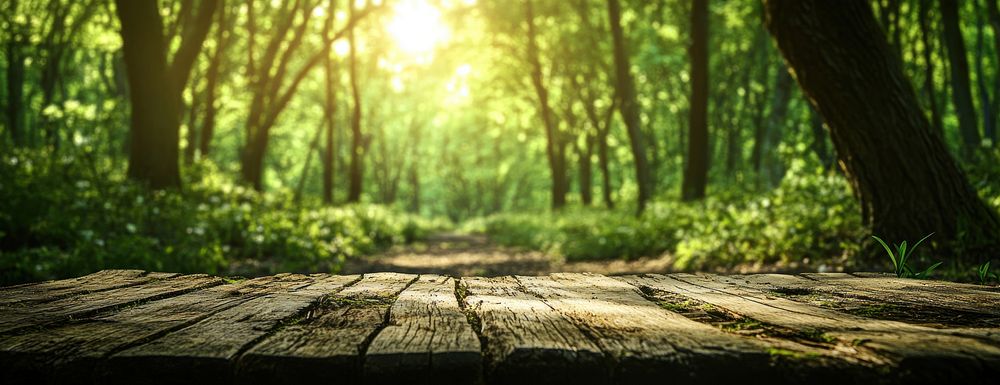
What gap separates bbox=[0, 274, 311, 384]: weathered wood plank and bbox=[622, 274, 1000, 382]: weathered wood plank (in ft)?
5.04

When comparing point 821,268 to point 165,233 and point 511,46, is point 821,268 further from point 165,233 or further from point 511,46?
point 511,46

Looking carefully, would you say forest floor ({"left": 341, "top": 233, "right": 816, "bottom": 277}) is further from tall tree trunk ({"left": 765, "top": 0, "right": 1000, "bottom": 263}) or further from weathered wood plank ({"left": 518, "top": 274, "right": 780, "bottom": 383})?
weathered wood plank ({"left": 518, "top": 274, "right": 780, "bottom": 383})

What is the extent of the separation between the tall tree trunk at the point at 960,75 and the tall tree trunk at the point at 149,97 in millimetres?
12500

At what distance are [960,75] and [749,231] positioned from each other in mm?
6338

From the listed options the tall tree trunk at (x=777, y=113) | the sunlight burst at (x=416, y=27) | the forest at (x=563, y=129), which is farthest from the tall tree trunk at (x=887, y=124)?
the tall tree trunk at (x=777, y=113)

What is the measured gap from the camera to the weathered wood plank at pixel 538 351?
3.95 feet

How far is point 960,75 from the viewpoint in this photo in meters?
10.5

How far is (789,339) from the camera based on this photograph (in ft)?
4.49

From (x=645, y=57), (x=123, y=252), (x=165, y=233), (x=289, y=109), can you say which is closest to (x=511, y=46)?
(x=645, y=57)

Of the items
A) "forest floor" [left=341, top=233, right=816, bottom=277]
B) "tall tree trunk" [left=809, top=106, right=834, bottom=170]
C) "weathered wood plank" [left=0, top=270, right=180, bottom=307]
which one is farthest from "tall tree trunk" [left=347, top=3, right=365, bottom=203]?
"weathered wood plank" [left=0, top=270, right=180, bottom=307]

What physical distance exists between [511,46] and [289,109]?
498 inches

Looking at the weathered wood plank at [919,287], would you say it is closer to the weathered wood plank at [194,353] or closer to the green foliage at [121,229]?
the weathered wood plank at [194,353]

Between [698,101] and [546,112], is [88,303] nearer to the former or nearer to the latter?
[698,101]

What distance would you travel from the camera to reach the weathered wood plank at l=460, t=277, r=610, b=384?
3.95 ft
